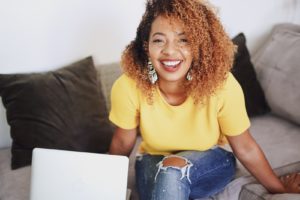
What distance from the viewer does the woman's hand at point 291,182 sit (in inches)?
48.9

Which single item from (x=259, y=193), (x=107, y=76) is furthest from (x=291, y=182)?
(x=107, y=76)

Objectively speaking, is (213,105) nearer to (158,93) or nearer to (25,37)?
(158,93)

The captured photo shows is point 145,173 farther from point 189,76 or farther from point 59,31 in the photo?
point 59,31

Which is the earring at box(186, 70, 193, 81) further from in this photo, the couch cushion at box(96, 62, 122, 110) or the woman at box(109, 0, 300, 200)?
the couch cushion at box(96, 62, 122, 110)

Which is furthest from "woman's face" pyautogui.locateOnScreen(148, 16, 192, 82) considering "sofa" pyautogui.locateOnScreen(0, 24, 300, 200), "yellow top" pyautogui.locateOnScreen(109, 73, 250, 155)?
"sofa" pyautogui.locateOnScreen(0, 24, 300, 200)

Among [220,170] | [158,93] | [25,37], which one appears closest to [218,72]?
[158,93]

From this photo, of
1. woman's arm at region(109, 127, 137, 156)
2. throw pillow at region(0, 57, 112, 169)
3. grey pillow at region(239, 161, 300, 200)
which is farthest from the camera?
throw pillow at region(0, 57, 112, 169)

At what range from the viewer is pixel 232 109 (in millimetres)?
1201

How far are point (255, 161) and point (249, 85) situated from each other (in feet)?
2.05

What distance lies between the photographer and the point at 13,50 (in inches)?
62.8

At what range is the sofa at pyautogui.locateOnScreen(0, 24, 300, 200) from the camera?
1382mm

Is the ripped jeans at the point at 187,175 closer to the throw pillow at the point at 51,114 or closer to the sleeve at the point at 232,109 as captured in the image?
the sleeve at the point at 232,109

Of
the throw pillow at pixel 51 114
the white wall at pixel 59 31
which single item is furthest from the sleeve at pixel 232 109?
the white wall at pixel 59 31

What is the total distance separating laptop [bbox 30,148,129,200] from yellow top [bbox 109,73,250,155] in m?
0.24
